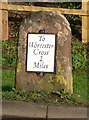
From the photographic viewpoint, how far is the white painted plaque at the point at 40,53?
5973 millimetres

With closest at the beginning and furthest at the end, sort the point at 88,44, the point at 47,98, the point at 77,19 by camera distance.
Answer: the point at 47,98 < the point at 88,44 < the point at 77,19

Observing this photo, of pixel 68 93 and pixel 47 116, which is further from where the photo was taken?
pixel 68 93

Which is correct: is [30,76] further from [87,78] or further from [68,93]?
[87,78]

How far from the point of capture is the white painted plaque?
597 centimetres

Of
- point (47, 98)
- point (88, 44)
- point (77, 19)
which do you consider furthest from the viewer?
point (77, 19)

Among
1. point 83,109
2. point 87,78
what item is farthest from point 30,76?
point 87,78

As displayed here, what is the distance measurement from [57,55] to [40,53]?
31cm

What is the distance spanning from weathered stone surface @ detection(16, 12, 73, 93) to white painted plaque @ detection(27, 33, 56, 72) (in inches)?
2.9

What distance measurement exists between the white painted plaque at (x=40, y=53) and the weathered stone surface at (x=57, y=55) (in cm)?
7

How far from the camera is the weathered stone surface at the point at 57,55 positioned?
19.3ft

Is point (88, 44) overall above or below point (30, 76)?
above

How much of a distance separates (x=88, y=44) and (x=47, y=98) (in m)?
4.96

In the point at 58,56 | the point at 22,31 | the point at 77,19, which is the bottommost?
the point at 58,56

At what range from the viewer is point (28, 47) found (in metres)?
Answer: 6.02
